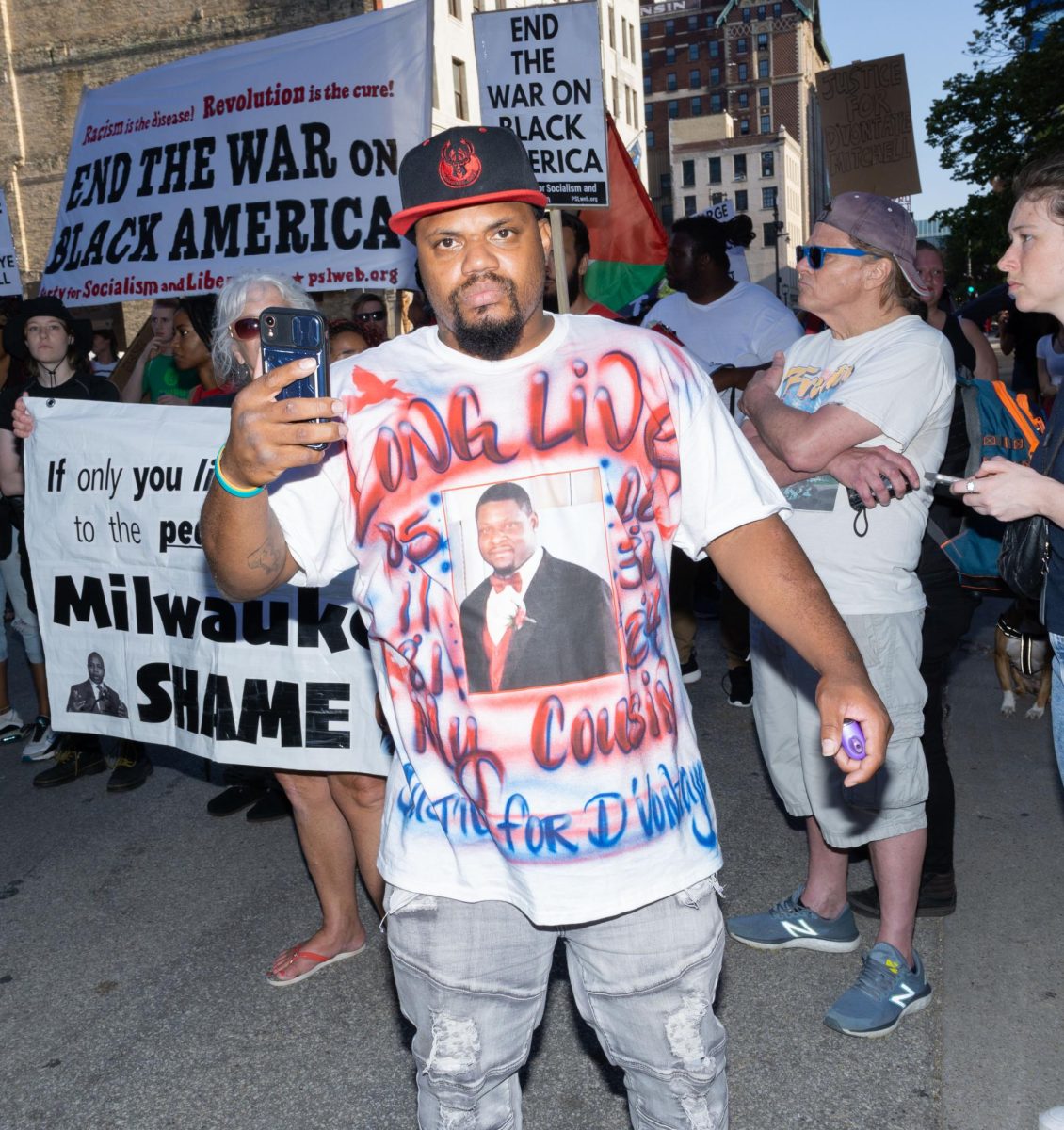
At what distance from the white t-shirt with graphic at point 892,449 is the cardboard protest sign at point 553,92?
403cm

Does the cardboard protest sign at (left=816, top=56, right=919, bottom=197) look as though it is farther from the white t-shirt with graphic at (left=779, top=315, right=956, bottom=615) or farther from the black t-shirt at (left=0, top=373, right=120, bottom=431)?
the white t-shirt with graphic at (left=779, top=315, right=956, bottom=615)

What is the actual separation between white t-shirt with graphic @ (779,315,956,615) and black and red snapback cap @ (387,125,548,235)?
144 cm

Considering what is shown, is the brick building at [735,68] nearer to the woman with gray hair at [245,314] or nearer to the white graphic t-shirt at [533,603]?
the woman with gray hair at [245,314]

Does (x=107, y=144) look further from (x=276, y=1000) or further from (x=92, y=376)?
(x=276, y=1000)

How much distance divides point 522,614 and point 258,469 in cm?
50

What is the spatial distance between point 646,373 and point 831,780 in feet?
6.06

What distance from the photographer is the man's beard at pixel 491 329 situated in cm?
207

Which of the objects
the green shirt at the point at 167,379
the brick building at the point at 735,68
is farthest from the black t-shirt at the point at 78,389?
the brick building at the point at 735,68

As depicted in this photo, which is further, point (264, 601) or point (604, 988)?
point (264, 601)

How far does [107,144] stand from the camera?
6660 mm

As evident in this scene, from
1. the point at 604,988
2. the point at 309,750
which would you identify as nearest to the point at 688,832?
the point at 604,988

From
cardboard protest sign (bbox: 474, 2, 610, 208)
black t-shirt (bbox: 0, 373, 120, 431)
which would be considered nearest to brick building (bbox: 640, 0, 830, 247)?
cardboard protest sign (bbox: 474, 2, 610, 208)

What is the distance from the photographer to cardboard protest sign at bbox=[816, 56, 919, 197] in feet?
27.4

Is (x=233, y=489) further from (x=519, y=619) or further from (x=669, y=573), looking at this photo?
(x=669, y=573)
